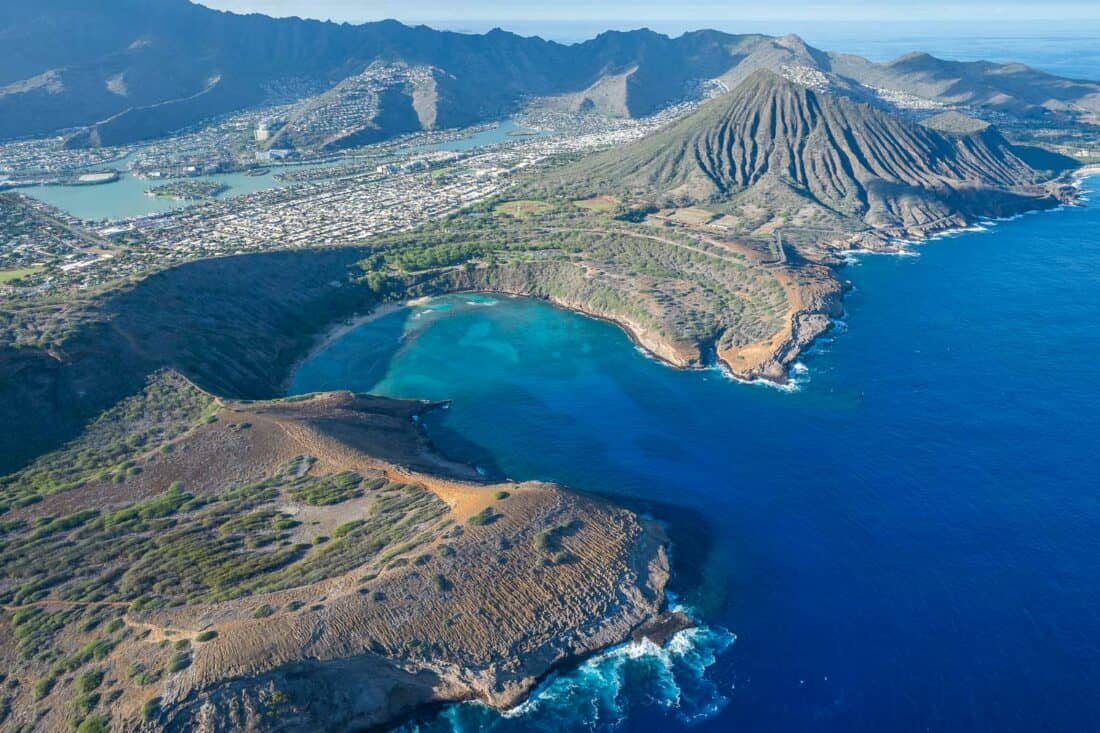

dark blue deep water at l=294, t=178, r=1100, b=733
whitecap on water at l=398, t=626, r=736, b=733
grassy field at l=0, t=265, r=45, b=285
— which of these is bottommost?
whitecap on water at l=398, t=626, r=736, b=733

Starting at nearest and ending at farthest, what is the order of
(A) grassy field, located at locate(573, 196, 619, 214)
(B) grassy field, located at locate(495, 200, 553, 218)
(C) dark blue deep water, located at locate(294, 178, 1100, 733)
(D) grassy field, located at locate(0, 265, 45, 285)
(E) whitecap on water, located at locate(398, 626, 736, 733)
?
(E) whitecap on water, located at locate(398, 626, 736, 733), (C) dark blue deep water, located at locate(294, 178, 1100, 733), (D) grassy field, located at locate(0, 265, 45, 285), (A) grassy field, located at locate(573, 196, 619, 214), (B) grassy field, located at locate(495, 200, 553, 218)

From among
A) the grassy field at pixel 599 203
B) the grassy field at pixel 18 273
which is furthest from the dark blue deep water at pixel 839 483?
the grassy field at pixel 18 273

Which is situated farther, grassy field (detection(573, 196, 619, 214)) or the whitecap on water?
grassy field (detection(573, 196, 619, 214))

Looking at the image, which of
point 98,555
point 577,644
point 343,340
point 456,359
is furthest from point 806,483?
point 343,340

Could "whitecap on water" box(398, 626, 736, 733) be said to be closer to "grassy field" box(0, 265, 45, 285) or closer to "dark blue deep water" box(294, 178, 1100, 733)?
"dark blue deep water" box(294, 178, 1100, 733)

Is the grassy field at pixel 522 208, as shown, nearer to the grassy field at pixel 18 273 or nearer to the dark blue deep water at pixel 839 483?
the dark blue deep water at pixel 839 483

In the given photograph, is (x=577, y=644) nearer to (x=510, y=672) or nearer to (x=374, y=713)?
(x=510, y=672)

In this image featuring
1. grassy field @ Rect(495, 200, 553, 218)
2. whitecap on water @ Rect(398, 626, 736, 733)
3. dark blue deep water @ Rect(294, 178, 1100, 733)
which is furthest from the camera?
grassy field @ Rect(495, 200, 553, 218)

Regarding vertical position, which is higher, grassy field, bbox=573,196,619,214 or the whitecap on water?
grassy field, bbox=573,196,619,214

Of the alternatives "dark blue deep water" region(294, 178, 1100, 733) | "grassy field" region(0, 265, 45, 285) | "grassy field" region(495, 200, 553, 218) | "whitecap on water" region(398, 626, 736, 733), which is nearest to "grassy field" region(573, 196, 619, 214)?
"grassy field" region(495, 200, 553, 218)
